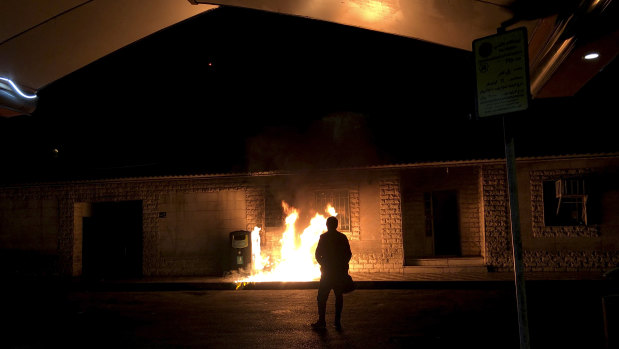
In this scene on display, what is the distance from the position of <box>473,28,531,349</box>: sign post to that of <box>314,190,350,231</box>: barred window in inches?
459

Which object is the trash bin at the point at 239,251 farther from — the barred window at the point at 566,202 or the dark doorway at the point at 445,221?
the barred window at the point at 566,202

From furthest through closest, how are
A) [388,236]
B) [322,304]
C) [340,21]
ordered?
1. [388,236]
2. [322,304]
3. [340,21]

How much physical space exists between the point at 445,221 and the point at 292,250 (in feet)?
18.8

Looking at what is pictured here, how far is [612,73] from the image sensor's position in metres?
16.2

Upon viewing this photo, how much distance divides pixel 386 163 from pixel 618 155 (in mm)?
6820

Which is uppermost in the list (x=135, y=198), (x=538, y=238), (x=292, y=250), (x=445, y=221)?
(x=135, y=198)

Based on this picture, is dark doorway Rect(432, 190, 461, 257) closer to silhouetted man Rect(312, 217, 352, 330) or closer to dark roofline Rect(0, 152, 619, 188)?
dark roofline Rect(0, 152, 619, 188)

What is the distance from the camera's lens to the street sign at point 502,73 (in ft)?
10.5

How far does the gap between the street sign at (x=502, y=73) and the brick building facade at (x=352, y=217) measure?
435 inches

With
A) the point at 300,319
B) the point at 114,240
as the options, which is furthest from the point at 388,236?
the point at 114,240

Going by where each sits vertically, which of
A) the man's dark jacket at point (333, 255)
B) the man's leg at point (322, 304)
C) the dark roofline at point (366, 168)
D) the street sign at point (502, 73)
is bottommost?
the man's leg at point (322, 304)

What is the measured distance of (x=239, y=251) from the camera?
14.2 m

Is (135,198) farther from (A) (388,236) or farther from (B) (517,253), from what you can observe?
(B) (517,253)

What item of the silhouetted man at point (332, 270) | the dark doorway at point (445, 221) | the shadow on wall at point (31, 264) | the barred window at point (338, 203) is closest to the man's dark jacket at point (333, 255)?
the silhouetted man at point (332, 270)
